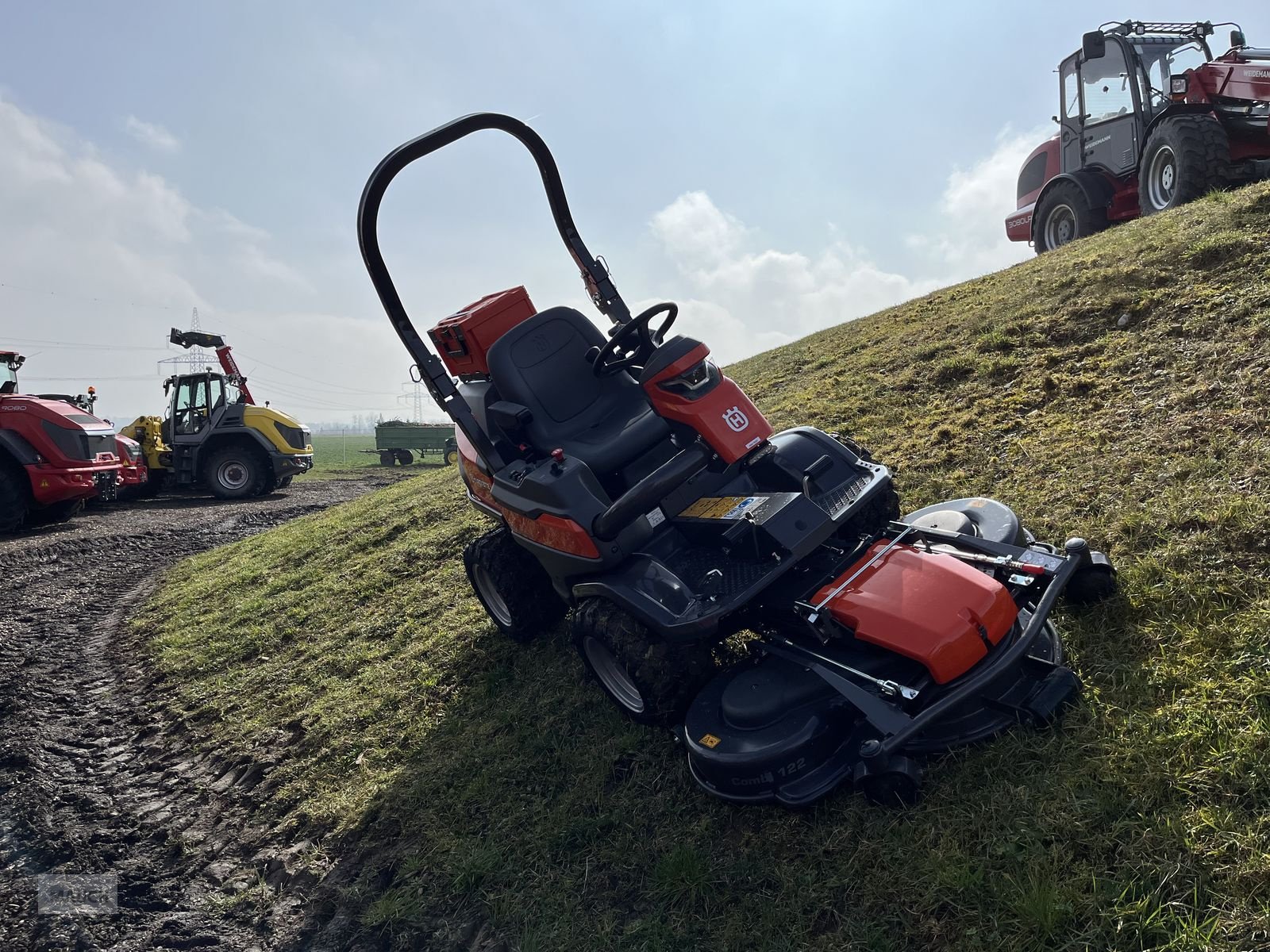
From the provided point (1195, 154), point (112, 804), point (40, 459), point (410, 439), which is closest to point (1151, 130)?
point (1195, 154)

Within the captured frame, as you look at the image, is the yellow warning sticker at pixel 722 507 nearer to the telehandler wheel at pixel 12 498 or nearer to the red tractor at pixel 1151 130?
the red tractor at pixel 1151 130

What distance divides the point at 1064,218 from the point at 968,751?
32.0 feet

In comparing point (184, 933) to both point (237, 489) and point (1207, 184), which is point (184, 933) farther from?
point (237, 489)

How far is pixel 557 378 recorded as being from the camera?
188 inches

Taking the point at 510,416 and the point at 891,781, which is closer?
the point at 891,781

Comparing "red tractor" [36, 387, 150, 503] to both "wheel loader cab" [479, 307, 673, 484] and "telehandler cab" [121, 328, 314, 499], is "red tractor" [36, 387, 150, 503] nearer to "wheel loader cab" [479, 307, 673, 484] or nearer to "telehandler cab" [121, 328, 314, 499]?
"telehandler cab" [121, 328, 314, 499]

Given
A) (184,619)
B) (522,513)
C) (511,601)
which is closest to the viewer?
(522,513)

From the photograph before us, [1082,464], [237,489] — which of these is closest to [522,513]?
[1082,464]

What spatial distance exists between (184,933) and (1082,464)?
4845mm

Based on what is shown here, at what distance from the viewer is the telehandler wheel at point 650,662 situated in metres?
3.33

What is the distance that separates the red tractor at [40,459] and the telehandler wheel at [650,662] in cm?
1241

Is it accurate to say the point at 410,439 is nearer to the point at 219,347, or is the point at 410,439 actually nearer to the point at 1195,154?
the point at 219,347

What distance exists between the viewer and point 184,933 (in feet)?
11.6

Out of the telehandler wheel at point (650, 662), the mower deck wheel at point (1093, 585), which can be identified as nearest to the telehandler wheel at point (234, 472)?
the telehandler wheel at point (650, 662)
